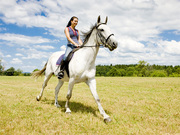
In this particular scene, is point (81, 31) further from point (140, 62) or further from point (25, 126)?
point (140, 62)

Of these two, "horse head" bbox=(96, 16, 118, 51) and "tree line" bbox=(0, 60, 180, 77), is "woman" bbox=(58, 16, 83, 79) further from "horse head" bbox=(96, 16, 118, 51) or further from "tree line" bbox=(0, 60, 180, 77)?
"tree line" bbox=(0, 60, 180, 77)

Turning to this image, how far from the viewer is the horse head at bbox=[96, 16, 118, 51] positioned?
524cm

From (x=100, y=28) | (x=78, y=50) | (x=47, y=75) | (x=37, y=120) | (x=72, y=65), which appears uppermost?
(x=100, y=28)

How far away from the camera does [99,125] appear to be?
496 cm

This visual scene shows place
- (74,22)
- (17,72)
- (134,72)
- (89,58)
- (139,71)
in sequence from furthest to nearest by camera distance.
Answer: (139,71) → (134,72) → (17,72) → (74,22) → (89,58)

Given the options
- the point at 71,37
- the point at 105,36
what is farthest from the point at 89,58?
the point at 71,37

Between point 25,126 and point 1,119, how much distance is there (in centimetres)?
121

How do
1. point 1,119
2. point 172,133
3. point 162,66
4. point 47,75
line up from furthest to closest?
1. point 162,66
2. point 47,75
3. point 1,119
4. point 172,133

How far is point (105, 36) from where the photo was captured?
5477mm

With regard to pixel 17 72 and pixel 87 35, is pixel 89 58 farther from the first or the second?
pixel 17 72

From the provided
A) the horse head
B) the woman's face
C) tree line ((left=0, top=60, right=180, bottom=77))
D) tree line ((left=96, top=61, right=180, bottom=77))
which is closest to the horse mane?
the horse head

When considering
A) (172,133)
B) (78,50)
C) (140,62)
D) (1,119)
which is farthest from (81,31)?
(140,62)

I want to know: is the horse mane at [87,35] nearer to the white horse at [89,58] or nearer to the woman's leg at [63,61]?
the white horse at [89,58]

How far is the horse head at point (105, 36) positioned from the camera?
5.24 meters
